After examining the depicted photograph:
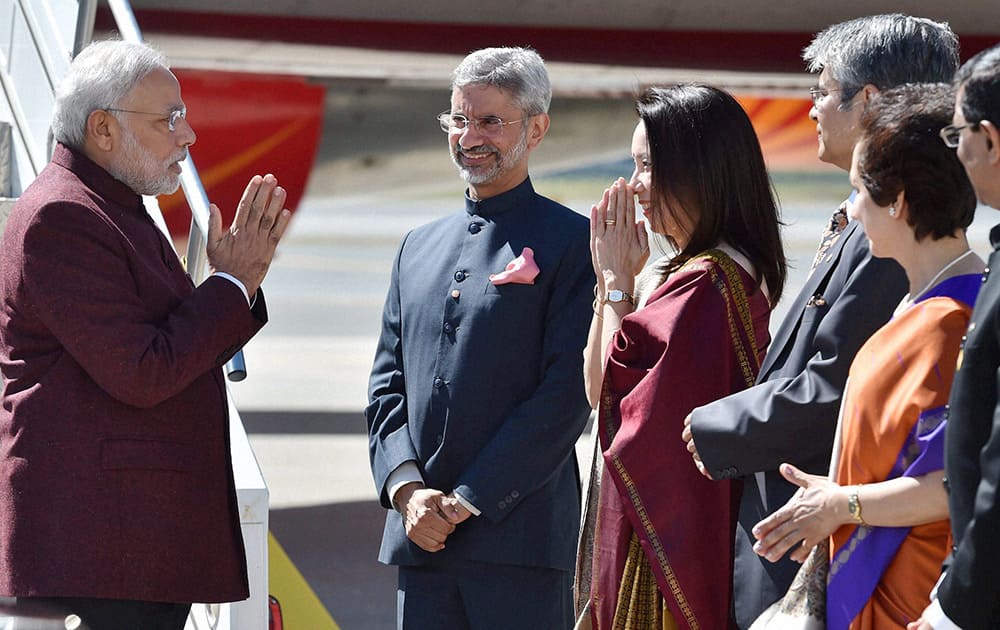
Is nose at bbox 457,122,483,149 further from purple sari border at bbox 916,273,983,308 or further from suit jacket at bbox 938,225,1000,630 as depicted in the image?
suit jacket at bbox 938,225,1000,630

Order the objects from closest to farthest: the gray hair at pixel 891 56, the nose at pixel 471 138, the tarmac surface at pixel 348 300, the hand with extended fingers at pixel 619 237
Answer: the gray hair at pixel 891 56, the hand with extended fingers at pixel 619 237, the nose at pixel 471 138, the tarmac surface at pixel 348 300

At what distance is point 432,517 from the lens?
2.59 meters

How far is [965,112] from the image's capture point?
158 cm

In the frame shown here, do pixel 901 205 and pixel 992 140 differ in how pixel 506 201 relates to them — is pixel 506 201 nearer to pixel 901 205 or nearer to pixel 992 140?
pixel 901 205

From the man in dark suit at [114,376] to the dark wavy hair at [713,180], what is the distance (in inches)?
30.7

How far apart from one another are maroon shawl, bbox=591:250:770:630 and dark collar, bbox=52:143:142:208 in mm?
943

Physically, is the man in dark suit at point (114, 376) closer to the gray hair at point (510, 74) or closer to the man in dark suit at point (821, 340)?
the gray hair at point (510, 74)

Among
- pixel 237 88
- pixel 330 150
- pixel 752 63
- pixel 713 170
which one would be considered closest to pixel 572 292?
pixel 713 170

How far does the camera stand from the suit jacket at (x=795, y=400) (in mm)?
1959

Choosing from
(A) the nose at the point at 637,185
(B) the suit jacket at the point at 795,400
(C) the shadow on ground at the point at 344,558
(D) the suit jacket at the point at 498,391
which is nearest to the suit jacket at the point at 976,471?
(B) the suit jacket at the point at 795,400

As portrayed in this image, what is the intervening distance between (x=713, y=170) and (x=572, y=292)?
54cm

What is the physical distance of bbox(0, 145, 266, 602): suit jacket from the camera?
7.07 feet

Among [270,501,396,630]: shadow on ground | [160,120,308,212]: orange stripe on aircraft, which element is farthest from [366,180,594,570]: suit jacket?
[160,120,308,212]: orange stripe on aircraft

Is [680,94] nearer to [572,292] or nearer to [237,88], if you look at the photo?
[572,292]
